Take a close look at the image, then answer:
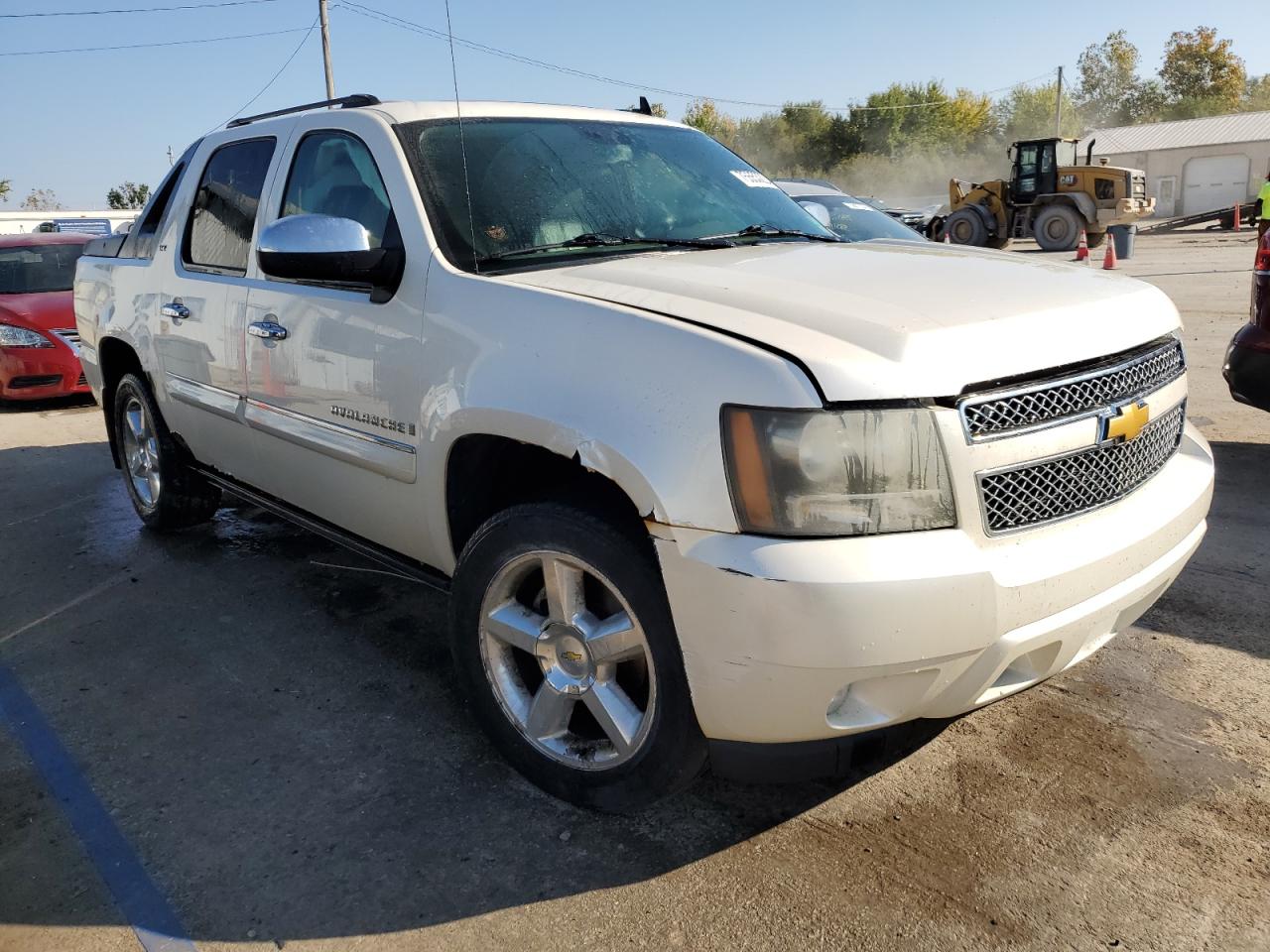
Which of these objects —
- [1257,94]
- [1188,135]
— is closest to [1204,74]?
[1257,94]

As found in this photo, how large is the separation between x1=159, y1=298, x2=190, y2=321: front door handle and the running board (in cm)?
69

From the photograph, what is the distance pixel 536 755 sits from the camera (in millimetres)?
2699

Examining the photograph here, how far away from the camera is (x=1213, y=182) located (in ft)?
162

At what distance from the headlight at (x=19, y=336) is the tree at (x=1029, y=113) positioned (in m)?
91.6

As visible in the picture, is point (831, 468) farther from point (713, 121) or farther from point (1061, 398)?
point (713, 121)

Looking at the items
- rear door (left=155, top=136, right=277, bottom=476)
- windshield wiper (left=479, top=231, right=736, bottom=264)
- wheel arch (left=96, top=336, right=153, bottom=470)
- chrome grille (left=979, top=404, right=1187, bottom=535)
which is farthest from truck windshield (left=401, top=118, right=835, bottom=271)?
wheel arch (left=96, top=336, right=153, bottom=470)

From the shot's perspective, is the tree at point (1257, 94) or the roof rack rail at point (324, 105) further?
the tree at point (1257, 94)

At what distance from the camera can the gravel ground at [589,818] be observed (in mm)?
2271

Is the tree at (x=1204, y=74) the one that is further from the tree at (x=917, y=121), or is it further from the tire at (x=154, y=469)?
the tire at (x=154, y=469)

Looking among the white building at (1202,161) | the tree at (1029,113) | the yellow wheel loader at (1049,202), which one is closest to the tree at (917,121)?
the tree at (1029,113)

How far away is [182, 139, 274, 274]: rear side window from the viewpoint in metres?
3.89

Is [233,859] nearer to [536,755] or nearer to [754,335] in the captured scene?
[536,755]

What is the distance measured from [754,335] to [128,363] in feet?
13.5

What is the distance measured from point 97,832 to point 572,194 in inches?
89.2
